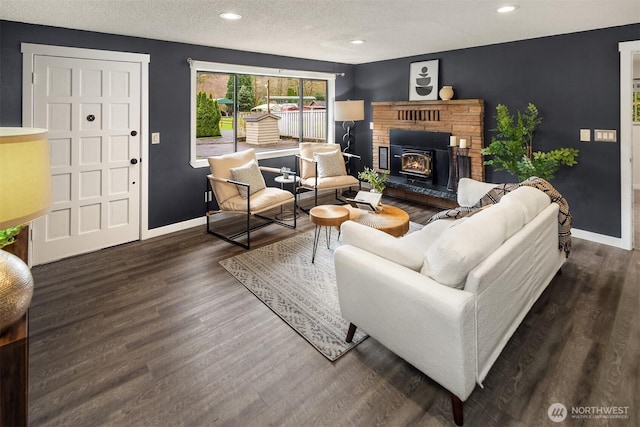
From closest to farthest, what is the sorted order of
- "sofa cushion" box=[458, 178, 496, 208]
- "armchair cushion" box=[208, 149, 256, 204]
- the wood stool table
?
1. the wood stool table
2. "sofa cushion" box=[458, 178, 496, 208]
3. "armchair cushion" box=[208, 149, 256, 204]

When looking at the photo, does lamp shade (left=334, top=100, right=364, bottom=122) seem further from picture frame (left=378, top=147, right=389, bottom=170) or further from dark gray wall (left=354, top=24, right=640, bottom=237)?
dark gray wall (left=354, top=24, right=640, bottom=237)

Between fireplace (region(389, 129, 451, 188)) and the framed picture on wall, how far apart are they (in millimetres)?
557

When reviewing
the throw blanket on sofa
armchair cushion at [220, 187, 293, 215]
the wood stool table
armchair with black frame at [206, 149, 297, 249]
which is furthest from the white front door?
the throw blanket on sofa

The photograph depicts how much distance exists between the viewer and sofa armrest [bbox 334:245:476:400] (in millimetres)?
1673

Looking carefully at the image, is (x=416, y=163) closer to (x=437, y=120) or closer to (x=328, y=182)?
(x=437, y=120)

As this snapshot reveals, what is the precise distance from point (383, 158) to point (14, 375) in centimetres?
590

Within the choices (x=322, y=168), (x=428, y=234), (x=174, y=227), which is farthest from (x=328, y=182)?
(x=428, y=234)

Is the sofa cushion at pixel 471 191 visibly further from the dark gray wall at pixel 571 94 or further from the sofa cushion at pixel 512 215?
the dark gray wall at pixel 571 94

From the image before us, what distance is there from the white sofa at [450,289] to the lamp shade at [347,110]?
13.1 ft

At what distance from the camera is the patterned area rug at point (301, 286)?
8.14 feet

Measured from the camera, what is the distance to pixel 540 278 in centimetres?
262

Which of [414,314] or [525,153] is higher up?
[525,153]

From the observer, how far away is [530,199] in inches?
103

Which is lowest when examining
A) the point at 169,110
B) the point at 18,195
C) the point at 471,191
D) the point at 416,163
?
the point at 18,195
